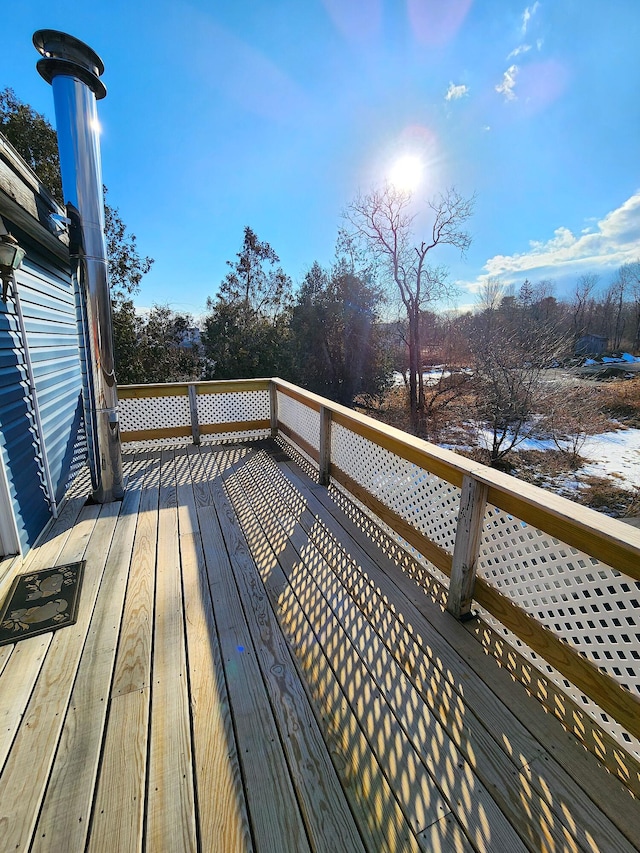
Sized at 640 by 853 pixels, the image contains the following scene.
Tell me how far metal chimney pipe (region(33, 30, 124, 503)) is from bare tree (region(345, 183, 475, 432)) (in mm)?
11701

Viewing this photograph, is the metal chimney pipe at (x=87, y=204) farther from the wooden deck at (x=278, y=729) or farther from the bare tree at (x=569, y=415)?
the bare tree at (x=569, y=415)

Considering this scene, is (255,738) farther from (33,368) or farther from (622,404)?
(622,404)

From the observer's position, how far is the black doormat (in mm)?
1803

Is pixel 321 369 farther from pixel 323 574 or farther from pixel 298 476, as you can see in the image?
pixel 323 574

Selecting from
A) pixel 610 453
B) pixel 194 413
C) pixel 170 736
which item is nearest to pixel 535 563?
pixel 170 736

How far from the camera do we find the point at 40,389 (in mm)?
2834

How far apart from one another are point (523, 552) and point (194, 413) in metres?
4.32

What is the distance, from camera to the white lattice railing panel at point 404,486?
1.99 metres

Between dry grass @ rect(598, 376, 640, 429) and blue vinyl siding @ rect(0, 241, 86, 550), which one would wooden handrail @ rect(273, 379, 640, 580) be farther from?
dry grass @ rect(598, 376, 640, 429)

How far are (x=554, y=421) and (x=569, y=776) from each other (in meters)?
11.6

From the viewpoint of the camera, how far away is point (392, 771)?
3.92 ft

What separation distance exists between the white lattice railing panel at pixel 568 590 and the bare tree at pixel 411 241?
11.9m

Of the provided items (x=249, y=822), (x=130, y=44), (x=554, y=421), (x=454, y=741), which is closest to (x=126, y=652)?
(x=249, y=822)

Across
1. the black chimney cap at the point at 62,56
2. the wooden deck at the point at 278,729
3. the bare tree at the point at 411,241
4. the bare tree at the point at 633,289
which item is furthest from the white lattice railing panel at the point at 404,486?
the bare tree at the point at 633,289
